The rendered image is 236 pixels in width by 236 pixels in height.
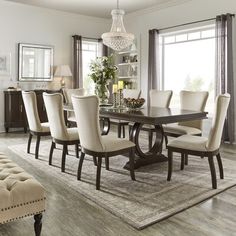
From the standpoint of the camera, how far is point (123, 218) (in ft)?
8.05

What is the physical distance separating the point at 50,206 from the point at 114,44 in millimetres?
3254

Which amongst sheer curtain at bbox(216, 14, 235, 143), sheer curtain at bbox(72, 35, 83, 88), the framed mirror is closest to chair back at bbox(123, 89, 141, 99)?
sheer curtain at bbox(216, 14, 235, 143)

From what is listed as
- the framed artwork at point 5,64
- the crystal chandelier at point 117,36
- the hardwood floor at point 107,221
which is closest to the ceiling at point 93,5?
the framed artwork at point 5,64

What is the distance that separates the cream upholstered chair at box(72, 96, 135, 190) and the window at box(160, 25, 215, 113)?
3.51 meters

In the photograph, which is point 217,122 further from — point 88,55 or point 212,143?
point 88,55

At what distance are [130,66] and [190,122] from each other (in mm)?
3810

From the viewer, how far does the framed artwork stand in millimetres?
6684

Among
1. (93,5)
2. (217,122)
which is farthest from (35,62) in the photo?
(217,122)

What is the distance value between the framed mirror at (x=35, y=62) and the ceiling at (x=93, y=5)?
998mm

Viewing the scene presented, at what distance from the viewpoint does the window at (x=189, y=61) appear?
20.1ft

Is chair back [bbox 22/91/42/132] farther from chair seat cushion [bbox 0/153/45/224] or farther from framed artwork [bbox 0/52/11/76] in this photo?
framed artwork [bbox 0/52/11/76]

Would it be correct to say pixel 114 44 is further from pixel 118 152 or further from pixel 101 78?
pixel 118 152

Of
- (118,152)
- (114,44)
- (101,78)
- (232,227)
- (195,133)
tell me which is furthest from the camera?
(114,44)

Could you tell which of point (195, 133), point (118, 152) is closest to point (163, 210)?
point (118, 152)
